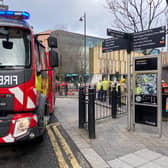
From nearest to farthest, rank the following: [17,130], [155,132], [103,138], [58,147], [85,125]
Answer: [17,130] → [58,147] → [103,138] → [155,132] → [85,125]

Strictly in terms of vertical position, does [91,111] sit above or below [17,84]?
below

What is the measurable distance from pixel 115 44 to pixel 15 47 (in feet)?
10.3

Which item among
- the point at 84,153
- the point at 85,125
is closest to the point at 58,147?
the point at 84,153

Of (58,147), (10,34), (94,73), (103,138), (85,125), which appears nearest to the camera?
(10,34)

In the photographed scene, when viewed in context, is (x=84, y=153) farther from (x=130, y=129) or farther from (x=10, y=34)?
(x=10, y=34)

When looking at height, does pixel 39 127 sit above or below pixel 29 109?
below

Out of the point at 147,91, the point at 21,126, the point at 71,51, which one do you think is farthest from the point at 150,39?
the point at 71,51

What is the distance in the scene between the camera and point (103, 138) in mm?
4371

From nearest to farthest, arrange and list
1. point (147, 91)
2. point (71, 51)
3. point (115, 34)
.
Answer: point (147, 91) → point (115, 34) → point (71, 51)

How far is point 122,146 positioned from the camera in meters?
3.83

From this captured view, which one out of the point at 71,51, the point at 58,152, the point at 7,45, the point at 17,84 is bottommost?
the point at 58,152

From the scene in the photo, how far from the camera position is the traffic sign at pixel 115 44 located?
4.91m

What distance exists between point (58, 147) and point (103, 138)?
1.27 metres

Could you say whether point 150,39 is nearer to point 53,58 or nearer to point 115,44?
point 115,44
